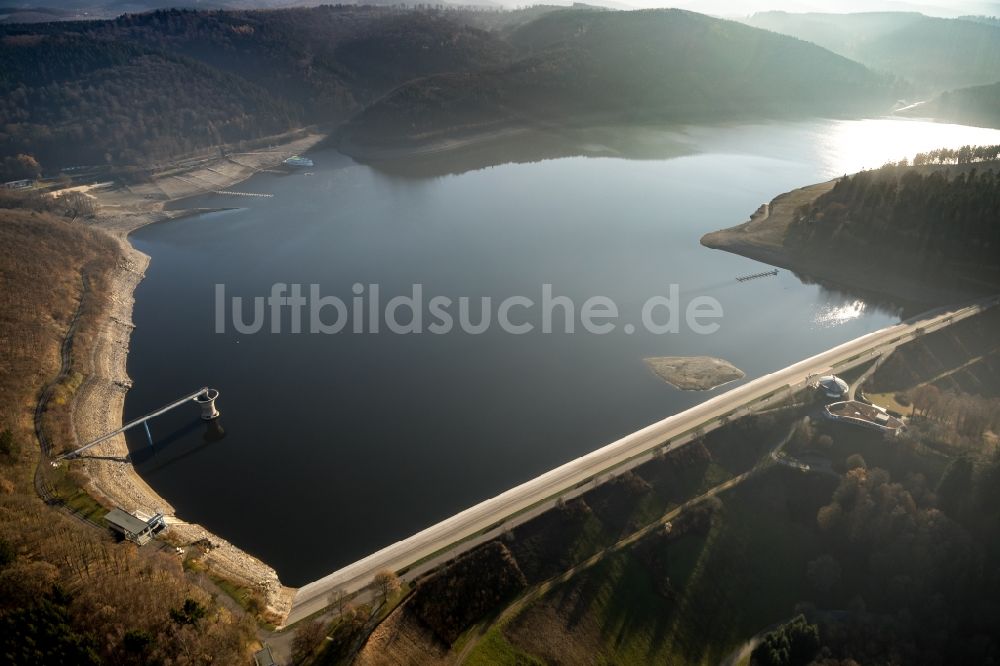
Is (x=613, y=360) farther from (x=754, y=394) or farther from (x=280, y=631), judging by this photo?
(x=280, y=631)

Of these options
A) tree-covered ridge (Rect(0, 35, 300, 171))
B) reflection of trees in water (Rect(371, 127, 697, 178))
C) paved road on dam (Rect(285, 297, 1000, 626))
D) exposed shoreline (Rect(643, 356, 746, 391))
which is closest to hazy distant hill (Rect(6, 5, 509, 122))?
tree-covered ridge (Rect(0, 35, 300, 171))

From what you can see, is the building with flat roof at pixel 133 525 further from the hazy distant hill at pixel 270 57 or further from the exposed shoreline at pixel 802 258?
the hazy distant hill at pixel 270 57

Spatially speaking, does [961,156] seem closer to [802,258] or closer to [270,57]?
[802,258]

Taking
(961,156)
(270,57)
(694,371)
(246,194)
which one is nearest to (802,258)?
(694,371)

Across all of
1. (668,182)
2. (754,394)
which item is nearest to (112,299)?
(754,394)

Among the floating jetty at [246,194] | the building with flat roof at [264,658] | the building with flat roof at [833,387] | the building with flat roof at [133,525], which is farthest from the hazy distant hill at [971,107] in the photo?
the building with flat roof at [133,525]

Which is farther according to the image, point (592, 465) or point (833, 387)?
point (833, 387)

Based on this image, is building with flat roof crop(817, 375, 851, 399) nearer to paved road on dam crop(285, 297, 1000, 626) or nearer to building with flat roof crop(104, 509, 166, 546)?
paved road on dam crop(285, 297, 1000, 626)
